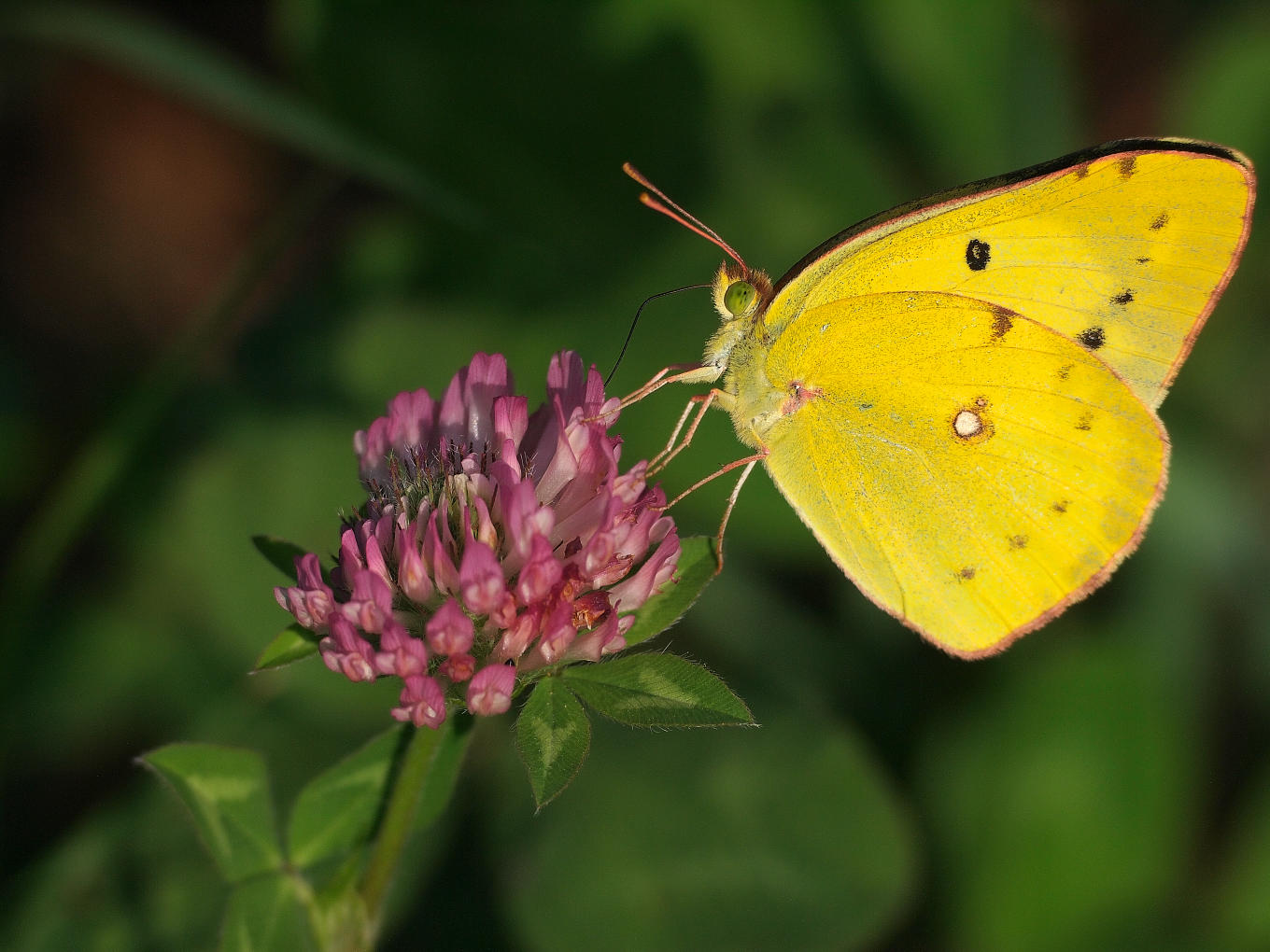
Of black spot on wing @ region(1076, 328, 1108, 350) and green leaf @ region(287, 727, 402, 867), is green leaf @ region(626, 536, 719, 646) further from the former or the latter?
black spot on wing @ region(1076, 328, 1108, 350)

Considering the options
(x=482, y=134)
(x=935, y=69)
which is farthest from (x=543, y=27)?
(x=935, y=69)

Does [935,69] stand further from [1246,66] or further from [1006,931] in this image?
[1006,931]

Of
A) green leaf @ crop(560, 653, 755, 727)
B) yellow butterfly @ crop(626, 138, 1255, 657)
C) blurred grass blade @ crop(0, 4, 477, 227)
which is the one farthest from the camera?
blurred grass blade @ crop(0, 4, 477, 227)

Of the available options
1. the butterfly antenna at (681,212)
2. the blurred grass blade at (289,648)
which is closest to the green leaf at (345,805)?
the blurred grass blade at (289,648)

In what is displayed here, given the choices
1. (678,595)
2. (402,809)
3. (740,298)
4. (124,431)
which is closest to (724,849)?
(678,595)

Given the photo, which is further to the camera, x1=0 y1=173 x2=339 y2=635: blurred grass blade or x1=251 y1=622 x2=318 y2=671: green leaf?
x1=0 y1=173 x2=339 y2=635: blurred grass blade

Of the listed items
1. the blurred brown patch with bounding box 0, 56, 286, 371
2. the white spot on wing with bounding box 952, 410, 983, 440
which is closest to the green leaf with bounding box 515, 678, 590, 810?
the white spot on wing with bounding box 952, 410, 983, 440
